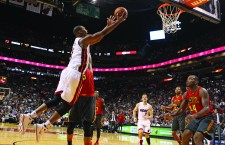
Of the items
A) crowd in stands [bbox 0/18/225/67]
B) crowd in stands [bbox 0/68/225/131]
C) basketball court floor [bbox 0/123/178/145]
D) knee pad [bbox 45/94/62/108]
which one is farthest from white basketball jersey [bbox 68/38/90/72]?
crowd in stands [bbox 0/18/225/67]

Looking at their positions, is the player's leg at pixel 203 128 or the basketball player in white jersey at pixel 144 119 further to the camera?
the basketball player in white jersey at pixel 144 119

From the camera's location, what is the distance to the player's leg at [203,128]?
5320 millimetres

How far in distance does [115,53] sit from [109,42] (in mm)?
2121

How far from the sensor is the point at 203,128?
543 centimetres

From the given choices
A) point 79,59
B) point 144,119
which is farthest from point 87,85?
point 144,119

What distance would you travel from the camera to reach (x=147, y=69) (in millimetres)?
38094

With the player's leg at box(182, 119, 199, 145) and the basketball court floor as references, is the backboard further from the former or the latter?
the basketball court floor

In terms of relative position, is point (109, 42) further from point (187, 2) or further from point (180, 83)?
point (187, 2)

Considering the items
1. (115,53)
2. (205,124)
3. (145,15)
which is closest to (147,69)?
(115,53)

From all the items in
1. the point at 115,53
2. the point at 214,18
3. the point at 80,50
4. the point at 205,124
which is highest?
the point at 115,53

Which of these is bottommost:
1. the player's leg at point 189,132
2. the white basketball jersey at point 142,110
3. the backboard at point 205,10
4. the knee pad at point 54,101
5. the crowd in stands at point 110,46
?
the player's leg at point 189,132

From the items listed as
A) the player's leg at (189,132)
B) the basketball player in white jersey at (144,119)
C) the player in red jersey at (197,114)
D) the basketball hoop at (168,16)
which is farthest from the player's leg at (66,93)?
the basketball hoop at (168,16)

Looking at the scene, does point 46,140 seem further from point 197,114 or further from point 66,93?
point 197,114

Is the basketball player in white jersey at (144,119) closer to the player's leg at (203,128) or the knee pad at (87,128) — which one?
the player's leg at (203,128)
